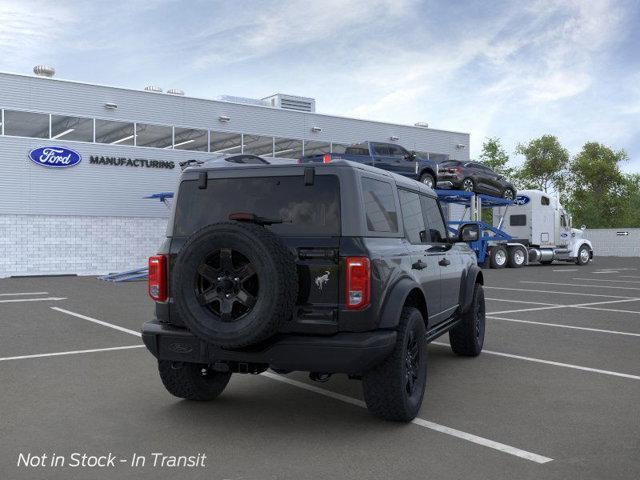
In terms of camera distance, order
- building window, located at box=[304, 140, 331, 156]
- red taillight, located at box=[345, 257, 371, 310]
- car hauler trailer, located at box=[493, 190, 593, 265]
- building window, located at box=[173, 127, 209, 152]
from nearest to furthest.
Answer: red taillight, located at box=[345, 257, 371, 310] < building window, located at box=[173, 127, 209, 152] < car hauler trailer, located at box=[493, 190, 593, 265] < building window, located at box=[304, 140, 331, 156]

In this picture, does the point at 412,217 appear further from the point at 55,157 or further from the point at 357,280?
the point at 55,157

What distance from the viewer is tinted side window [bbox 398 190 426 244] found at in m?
5.89

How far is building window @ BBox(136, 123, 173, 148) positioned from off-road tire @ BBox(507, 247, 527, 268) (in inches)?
620

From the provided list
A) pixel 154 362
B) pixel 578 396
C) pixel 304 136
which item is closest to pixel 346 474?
pixel 578 396

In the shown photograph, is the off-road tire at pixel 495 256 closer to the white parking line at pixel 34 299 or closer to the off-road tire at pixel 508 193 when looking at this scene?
the off-road tire at pixel 508 193

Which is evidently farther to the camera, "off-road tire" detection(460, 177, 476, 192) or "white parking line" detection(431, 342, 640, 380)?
"off-road tire" detection(460, 177, 476, 192)

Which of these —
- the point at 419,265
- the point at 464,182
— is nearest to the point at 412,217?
the point at 419,265

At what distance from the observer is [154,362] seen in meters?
7.42

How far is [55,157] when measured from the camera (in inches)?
1022

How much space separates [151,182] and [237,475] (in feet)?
83.8

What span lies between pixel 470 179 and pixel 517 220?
5.96 m

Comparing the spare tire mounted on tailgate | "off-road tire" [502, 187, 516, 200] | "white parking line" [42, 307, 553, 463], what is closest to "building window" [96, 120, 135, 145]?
"off-road tire" [502, 187, 516, 200]

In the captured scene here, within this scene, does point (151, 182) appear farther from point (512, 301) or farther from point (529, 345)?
point (529, 345)

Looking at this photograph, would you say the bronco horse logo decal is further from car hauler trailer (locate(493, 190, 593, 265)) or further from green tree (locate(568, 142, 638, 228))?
green tree (locate(568, 142, 638, 228))
